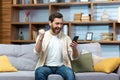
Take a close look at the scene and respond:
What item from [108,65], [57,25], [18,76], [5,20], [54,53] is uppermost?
[5,20]

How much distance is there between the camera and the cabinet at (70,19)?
4.92 m

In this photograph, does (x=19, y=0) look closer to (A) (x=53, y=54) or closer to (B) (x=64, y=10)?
(B) (x=64, y=10)

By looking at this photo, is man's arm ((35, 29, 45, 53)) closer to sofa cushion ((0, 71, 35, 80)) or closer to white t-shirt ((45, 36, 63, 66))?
white t-shirt ((45, 36, 63, 66))

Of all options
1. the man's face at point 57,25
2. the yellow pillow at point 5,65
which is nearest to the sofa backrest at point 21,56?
the yellow pillow at point 5,65

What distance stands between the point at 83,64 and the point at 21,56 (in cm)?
92

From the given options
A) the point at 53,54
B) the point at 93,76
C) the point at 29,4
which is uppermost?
the point at 29,4

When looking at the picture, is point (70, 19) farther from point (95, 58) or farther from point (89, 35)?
point (95, 58)

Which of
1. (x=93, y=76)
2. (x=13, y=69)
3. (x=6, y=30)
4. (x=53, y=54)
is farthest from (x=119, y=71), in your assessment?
(x=6, y=30)

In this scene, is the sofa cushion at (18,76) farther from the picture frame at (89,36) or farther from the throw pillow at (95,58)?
the picture frame at (89,36)

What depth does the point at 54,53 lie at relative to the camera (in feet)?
10.8

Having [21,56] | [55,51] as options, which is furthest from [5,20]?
[55,51]

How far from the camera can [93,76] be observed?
10.5 ft

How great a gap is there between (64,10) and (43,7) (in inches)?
17.1

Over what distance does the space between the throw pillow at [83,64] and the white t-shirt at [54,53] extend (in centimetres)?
32
